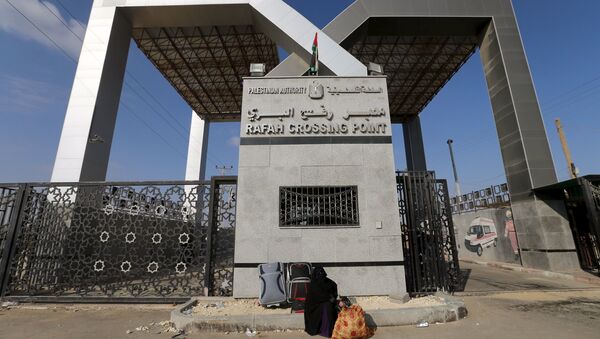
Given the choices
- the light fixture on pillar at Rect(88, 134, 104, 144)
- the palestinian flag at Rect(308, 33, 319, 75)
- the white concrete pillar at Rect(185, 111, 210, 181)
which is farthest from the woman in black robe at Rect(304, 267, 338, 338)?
the white concrete pillar at Rect(185, 111, 210, 181)

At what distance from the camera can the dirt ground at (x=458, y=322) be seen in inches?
183

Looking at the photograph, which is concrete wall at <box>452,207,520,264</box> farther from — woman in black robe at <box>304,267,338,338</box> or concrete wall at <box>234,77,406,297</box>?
woman in black robe at <box>304,267,338,338</box>

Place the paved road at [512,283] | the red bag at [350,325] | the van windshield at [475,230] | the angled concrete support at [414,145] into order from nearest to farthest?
the red bag at [350,325] → the paved road at [512,283] → the van windshield at [475,230] → the angled concrete support at [414,145]

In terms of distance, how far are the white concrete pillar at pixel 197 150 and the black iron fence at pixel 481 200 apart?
1787 centimetres

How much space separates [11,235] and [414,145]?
2261cm

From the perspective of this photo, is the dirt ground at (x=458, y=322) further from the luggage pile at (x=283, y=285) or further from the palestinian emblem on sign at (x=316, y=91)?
the palestinian emblem on sign at (x=316, y=91)

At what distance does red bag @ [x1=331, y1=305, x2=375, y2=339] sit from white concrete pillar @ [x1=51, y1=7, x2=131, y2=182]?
31.8 ft

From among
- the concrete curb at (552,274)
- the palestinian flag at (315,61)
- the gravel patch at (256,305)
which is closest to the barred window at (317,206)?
the gravel patch at (256,305)

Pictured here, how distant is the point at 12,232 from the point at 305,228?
7574mm

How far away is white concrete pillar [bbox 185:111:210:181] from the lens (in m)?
21.8

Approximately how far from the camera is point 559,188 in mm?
10141

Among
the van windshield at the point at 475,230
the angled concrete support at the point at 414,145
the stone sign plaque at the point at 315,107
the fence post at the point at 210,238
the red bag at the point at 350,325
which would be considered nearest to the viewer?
the red bag at the point at 350,325

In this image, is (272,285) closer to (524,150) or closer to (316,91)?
(316,91)

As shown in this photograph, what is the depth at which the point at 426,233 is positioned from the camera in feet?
23.4
